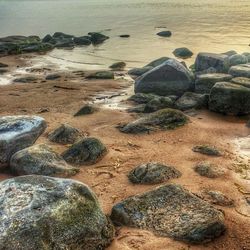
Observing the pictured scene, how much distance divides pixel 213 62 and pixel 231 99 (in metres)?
6.64

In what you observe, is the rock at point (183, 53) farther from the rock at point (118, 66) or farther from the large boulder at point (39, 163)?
the large boulder at point (39, 163)

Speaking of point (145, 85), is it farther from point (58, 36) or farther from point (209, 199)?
point (58, 36)

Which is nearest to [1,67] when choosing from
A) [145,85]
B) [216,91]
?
[145,85]

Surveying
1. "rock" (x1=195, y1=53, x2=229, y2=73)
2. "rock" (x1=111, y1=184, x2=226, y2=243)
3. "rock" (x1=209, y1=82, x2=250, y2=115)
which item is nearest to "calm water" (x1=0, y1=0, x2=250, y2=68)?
"rock" (x1=195, y1=53, x2=229, y2=73)

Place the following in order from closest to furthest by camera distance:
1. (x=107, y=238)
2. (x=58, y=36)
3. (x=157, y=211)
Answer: (x=107, y=238) < (x=157, y=211) < (x=58, y=36)

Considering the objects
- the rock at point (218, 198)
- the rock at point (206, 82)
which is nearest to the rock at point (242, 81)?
the rock at point (206, 82)

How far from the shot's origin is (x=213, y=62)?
1862cm

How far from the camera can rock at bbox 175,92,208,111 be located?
43.8 ft

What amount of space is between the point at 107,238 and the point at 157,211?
104 centimetres

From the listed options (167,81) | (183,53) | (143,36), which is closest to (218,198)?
(167,81)

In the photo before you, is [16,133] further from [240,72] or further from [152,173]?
[240,72]

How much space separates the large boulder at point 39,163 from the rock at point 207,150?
122 inches

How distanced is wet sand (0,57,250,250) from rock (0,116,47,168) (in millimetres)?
573

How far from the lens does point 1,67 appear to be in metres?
23.8
